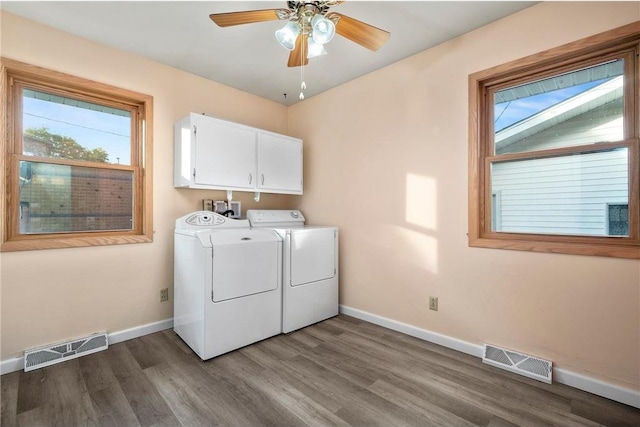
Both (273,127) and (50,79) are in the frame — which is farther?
(273,127)

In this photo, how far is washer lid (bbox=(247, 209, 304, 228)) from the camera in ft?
10.4

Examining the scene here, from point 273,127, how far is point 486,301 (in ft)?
10.1

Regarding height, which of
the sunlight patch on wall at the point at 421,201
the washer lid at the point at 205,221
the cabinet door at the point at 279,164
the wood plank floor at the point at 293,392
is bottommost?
the wood plank floor at the point at 293,392

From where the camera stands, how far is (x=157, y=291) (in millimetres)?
2787

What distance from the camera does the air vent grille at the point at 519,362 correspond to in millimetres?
1964

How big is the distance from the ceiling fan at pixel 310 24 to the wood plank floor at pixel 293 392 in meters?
2.20

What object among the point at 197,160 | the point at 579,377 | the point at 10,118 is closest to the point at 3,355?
the point at 10,118

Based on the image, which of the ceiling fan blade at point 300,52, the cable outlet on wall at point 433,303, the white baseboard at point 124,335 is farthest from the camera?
the cable outlet on wall at point 433,303

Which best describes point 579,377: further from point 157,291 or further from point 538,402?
point 157,291

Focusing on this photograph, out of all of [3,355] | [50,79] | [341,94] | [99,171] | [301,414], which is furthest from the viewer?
[341,94]

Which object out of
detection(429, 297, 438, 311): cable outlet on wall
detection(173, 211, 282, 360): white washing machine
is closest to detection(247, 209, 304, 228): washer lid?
detection(173, 211, 282, 360): white washing machine

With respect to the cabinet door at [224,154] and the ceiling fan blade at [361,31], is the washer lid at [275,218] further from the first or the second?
the ceiling fan blade at [361,31]

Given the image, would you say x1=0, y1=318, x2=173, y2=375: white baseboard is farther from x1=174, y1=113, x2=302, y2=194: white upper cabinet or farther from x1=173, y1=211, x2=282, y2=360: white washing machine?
x1=174, y1=113, x2=302, y2=194: white upper cabinet

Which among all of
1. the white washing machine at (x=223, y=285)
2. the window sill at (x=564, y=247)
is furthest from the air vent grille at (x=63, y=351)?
the window sill at (x=564, y=247)
